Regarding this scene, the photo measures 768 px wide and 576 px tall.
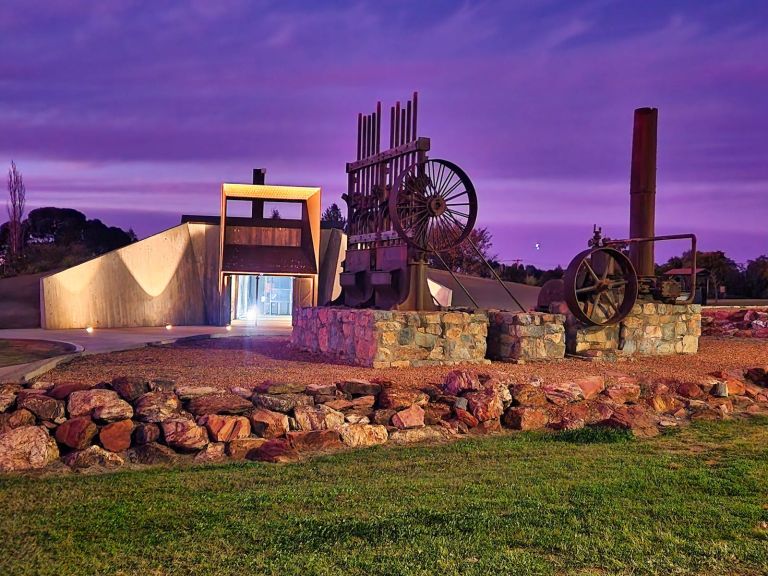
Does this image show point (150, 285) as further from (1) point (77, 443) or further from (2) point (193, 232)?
(1) point (77, 443)

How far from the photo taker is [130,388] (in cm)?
711

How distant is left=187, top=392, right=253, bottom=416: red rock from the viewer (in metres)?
7.02

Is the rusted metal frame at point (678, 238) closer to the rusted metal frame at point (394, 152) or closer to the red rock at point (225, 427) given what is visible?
the rusted metal frame at point (394, 152)

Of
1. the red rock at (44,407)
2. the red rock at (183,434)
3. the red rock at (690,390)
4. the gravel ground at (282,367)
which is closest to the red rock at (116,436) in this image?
the red rock at (183,434)

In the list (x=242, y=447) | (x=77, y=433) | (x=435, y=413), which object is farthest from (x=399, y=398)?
(x=77, y=433)

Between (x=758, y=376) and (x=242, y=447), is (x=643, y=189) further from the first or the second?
(x=242, y=447)

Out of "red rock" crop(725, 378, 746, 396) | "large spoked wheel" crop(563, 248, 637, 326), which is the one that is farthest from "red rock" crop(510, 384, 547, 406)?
"large spoked wheel" crop(563, 248, 637, 326)

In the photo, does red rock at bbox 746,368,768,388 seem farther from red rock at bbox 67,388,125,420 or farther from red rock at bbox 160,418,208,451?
red rock at bbox 67,388,125,420

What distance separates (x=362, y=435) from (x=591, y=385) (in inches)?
138

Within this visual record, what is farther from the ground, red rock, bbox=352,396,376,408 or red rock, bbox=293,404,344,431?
red rock, bbox=352,396,376,408

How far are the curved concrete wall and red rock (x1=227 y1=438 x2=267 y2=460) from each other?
12.6 m

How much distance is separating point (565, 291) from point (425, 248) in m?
2.72

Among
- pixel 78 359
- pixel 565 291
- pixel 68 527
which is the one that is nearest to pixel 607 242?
pixel 565 291

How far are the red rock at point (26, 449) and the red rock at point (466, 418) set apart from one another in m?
3.95
